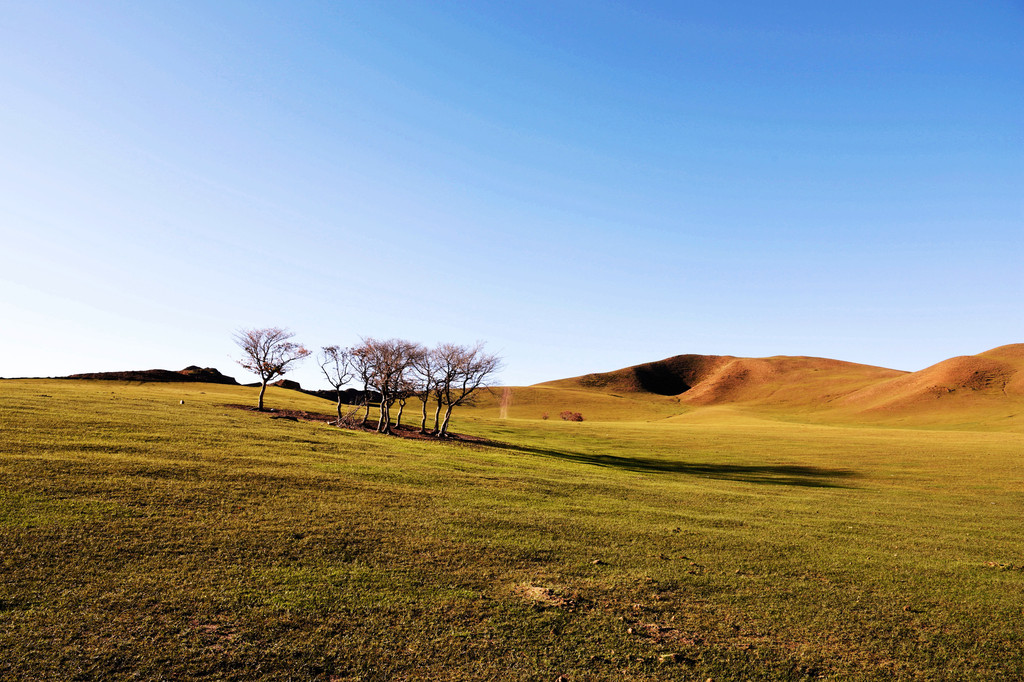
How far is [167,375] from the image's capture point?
88562 mm

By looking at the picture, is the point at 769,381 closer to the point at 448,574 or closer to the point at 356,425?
the point at 356,425

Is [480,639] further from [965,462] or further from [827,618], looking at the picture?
[965,462]

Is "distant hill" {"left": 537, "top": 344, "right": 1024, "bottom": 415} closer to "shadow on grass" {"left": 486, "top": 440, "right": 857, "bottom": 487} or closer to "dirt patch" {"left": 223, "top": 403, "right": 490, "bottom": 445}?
"shadow on grass" {"left": 486, "top": 440, "right": 857, "bottom": 487}

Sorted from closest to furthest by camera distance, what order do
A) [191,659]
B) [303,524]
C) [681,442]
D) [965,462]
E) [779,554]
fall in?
[191,659] → [303,524] → [779,554] → [965,462] → [681,442]

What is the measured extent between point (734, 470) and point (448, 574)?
3056cm

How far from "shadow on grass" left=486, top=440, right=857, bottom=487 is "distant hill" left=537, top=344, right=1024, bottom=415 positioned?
3187 inches

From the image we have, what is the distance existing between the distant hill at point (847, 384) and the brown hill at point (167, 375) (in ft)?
347

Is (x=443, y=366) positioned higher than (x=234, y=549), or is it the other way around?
(x=443, y=366)

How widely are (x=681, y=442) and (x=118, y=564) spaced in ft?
163

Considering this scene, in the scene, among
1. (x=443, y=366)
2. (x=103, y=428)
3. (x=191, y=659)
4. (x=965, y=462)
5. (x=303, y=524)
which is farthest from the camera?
(x=443, y=366)

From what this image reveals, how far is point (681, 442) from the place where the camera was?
5297cm

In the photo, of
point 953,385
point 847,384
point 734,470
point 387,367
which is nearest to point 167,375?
point 387,367

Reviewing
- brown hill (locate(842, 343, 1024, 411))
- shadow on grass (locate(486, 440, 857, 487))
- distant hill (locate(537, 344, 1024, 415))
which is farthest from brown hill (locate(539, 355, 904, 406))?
shadow on grass (locate(486, 440, 857, 487))

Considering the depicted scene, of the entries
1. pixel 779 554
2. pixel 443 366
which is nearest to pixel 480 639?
pixel 779 554
